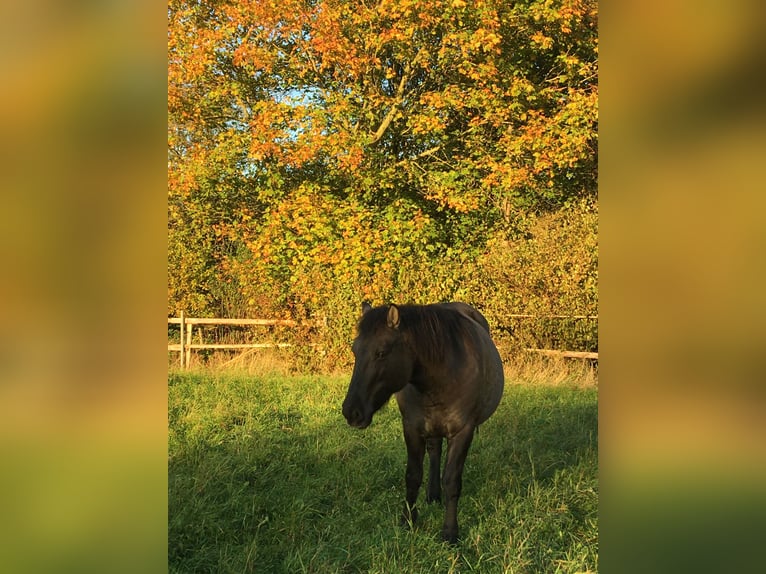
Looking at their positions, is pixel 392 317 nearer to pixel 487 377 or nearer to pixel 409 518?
pixel 487 377

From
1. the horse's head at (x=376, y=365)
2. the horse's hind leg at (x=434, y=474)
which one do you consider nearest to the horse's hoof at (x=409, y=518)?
the horse's hind leg at (x=434, y=474)

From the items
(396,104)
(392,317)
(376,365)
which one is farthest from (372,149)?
(376,365)

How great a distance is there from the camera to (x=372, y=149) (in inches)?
503

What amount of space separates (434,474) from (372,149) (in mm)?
9460

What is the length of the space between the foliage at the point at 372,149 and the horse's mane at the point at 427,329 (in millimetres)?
6990

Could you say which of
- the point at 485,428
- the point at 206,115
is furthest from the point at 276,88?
the point at 485,428

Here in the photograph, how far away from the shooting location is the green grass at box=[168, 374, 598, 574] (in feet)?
10.5

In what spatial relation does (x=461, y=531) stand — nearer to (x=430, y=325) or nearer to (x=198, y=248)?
(x=430, y=325)

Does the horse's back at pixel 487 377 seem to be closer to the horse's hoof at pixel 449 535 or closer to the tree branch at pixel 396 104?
the horse's hoof at pixel 449 535

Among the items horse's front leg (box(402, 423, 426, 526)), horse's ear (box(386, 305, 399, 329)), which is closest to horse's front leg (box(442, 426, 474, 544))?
horse's front leg (box(402, 423, 426, 526))

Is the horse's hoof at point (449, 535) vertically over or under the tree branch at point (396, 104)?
under

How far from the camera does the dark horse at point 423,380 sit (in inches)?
139
